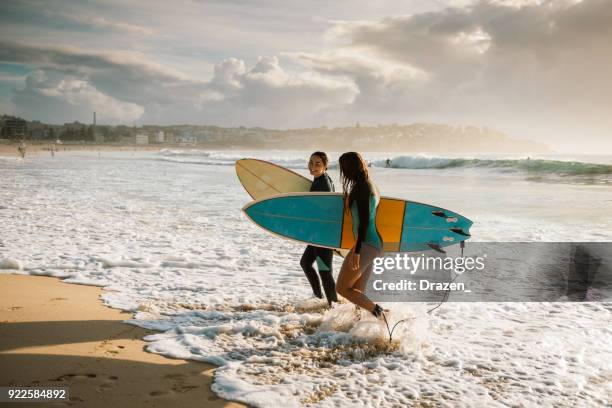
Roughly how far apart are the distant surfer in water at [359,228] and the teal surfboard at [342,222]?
66cm

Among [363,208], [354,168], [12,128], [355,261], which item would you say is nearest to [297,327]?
[355,261]

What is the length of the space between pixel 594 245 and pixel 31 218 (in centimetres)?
1039

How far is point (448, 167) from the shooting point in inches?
1357

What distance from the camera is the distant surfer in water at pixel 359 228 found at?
3537mm

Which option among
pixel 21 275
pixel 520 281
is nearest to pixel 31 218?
pixel 21 275

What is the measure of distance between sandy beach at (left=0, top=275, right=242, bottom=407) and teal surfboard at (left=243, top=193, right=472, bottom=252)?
1.54 meters

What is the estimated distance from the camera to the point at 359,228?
11.7ft

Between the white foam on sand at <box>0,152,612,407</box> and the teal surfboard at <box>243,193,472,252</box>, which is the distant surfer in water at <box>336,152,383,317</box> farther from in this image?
the teal surfboard at <box>243,193,472,252</box>

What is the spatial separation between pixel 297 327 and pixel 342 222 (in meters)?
1.03

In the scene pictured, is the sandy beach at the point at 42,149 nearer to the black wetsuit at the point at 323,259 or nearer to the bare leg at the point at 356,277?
the black wetsuit at the point at 323,259

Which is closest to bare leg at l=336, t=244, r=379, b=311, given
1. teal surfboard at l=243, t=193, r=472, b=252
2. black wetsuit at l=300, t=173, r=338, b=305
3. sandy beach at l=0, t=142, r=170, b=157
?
teal surfboard at l=243, t=193, r=472, b=252

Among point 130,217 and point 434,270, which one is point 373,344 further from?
point 130,217

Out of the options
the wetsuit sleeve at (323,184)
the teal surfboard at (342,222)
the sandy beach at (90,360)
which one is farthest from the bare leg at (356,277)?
the sandy beach at (90,360)

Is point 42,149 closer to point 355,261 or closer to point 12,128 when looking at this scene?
point 12,128
